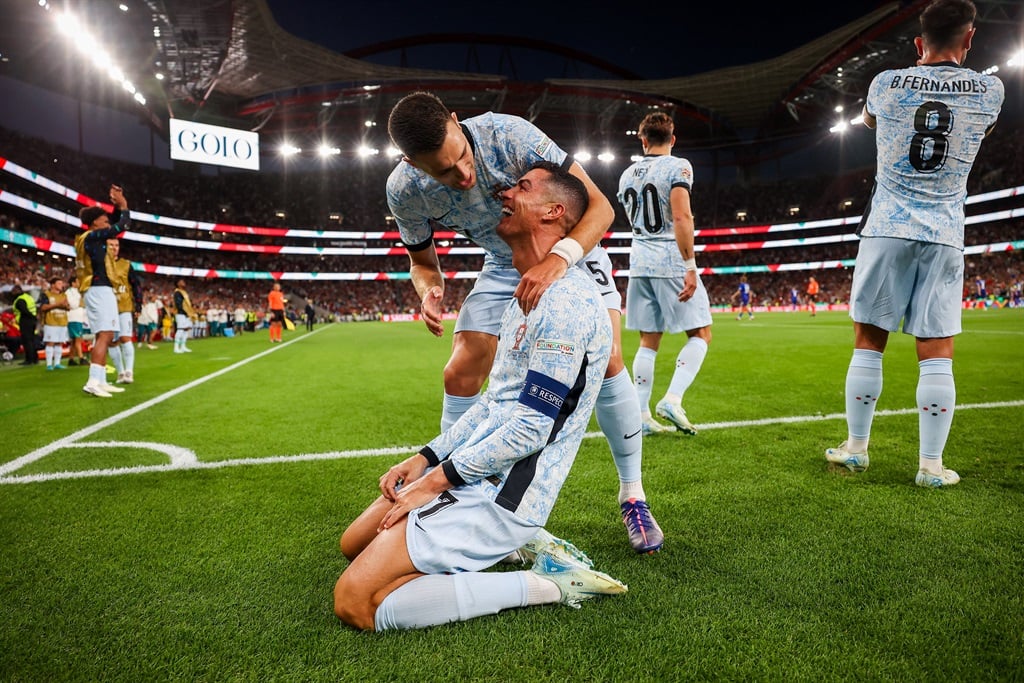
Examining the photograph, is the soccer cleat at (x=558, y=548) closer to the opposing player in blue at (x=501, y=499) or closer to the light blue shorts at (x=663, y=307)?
the opposing player in blue at (x=501, y=499)

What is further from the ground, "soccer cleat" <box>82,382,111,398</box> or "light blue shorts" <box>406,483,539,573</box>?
"light blue shorts" <box>406,483,539,573</box>

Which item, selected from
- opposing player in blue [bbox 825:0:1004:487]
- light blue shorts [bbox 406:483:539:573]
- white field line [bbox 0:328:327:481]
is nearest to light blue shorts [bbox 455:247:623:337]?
light blue shorts [bbox 406:483:539:573]

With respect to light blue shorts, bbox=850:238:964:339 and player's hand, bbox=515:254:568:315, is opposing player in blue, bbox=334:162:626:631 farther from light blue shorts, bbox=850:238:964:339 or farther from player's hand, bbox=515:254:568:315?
light blue shorts, bbox=850:238:964:339

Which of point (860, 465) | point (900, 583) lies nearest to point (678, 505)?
point (900, 583)

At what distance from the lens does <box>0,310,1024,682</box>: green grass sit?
165cm

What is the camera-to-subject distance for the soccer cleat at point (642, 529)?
234 cm

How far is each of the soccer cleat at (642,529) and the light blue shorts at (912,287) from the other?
5.90 feet

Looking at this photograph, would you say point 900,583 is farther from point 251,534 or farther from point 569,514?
point 251,534

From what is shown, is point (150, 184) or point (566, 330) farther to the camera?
point (150, 184)

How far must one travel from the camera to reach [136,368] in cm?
1076

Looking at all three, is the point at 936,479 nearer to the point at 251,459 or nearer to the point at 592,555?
the point at 592,555

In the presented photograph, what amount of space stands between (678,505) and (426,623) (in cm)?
154

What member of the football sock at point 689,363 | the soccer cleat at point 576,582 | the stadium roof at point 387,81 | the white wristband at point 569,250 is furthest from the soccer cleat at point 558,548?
the stadium roof at point 387,81

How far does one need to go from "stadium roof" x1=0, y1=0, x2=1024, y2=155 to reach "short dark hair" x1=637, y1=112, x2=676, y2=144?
26447mm
